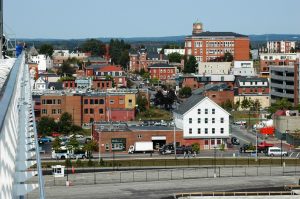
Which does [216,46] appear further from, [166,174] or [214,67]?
[166,174]

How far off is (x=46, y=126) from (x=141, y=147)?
4.47 m

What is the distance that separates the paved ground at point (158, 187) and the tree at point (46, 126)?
9.25 metres

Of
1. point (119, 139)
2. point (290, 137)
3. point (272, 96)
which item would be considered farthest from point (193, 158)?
point (272, 96)

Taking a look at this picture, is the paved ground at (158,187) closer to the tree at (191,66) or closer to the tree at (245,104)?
the tree at (245,104)

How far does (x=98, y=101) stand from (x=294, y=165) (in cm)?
995

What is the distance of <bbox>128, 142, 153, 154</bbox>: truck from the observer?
2061cm

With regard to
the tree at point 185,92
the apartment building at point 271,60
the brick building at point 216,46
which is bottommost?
the tree at point 185,92

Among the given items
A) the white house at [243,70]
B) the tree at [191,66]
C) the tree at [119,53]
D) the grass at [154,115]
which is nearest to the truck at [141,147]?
the grass at [154,115]

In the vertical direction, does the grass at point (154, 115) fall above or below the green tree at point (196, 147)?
above

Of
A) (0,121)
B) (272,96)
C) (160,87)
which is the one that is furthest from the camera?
(160,87)

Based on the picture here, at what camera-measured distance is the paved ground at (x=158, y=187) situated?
13.4 metres

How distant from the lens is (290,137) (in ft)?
72.9

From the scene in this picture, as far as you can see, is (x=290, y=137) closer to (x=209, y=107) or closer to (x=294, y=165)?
(x=209, y=107)

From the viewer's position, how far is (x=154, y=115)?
1176 inches
